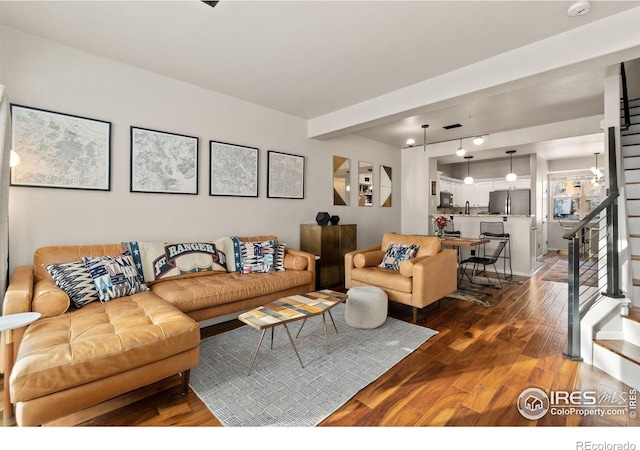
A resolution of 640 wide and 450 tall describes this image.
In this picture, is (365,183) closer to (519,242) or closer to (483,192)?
(519,242)

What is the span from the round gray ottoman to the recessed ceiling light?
279cm

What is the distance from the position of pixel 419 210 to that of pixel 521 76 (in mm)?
4012

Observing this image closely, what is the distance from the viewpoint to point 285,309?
2.47 metres

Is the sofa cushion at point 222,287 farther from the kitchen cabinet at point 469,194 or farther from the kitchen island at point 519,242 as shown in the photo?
the kitchen cabinet at point 469,194

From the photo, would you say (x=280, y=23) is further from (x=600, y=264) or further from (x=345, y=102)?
(x=600, y=264)

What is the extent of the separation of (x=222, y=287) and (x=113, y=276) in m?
0.91

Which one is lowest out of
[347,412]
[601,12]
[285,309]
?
[347,412]

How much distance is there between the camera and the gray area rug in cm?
181

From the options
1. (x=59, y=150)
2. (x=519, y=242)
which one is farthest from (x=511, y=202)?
(x=59, y=150)

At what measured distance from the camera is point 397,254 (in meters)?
3.90

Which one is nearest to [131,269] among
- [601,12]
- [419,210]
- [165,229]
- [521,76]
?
[165,229]

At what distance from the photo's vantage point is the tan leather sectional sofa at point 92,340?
1.45 m

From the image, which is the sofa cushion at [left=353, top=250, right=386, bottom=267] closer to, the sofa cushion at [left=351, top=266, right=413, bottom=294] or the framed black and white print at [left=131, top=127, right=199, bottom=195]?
the sofa cushion at [left=351, top=266, right=413, bottom=294]

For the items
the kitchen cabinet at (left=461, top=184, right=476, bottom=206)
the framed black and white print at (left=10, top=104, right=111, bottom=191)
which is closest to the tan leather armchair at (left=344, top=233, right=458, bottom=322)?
the framed black and white print at (left=10, top=104, right=111, bottom=191)
